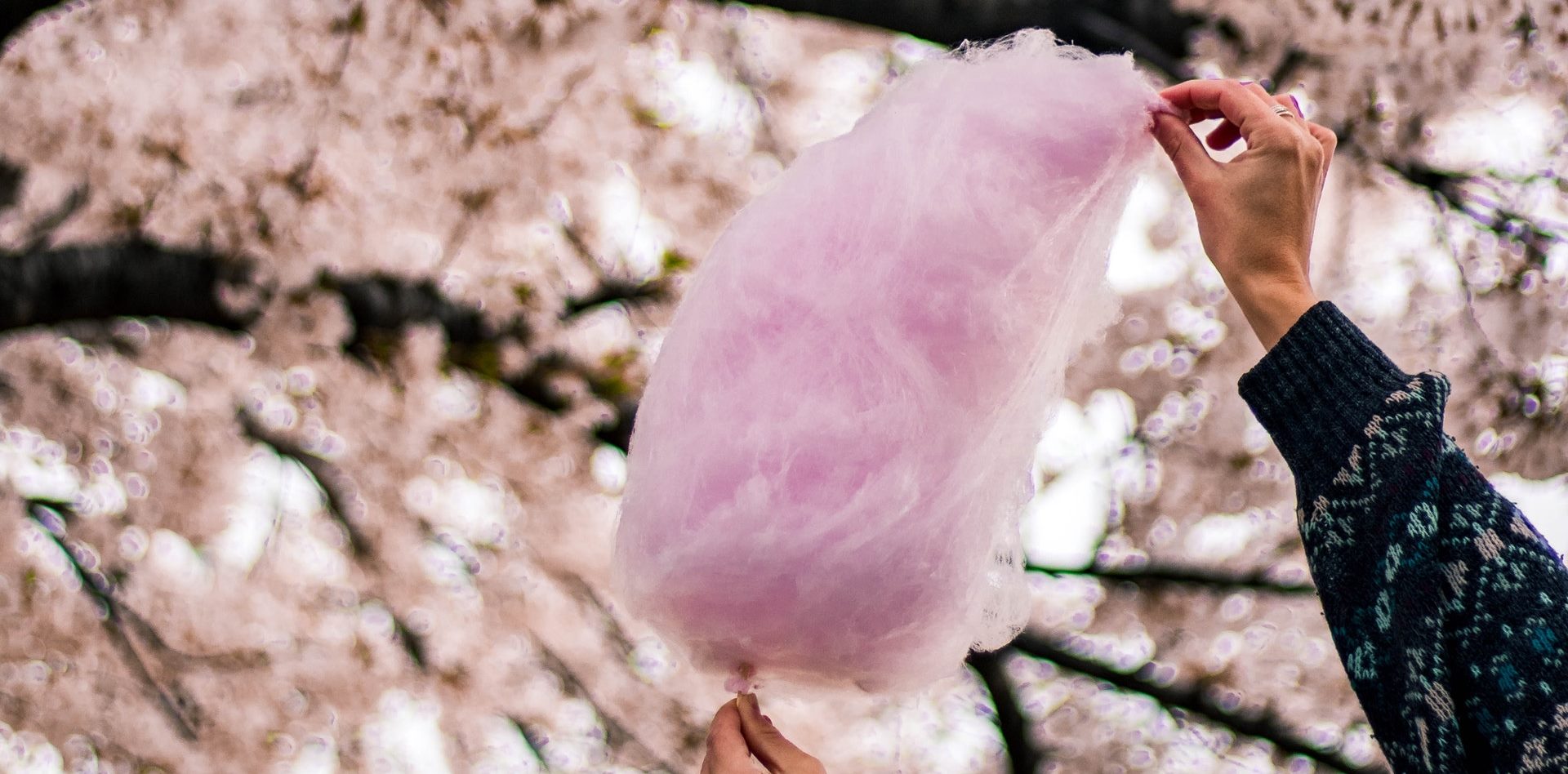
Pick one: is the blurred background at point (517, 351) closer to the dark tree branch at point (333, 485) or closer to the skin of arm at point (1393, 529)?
the dark tree branch at point (333, 485)

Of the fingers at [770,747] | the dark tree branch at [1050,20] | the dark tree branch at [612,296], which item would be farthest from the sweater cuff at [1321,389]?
the dark tree branch at [612,296]

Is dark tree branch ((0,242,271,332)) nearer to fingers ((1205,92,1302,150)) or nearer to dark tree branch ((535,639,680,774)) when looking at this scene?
dark tree branch ((535,639,680,774))

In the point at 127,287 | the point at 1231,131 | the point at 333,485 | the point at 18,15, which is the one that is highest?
the point at 1231,131

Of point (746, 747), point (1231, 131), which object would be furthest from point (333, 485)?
point (1231, 131)

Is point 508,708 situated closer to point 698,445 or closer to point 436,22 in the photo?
point 436,22

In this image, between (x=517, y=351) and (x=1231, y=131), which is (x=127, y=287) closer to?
(x=517, y=351)
